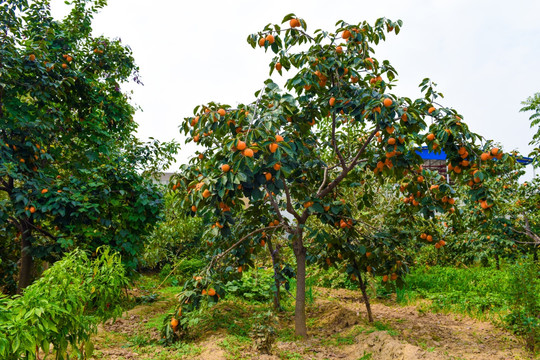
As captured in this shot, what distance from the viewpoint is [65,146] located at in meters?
6.17

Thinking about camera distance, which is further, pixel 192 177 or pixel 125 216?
pixel 125 216

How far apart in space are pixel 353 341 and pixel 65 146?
521 cm

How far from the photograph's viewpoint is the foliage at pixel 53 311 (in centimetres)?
192

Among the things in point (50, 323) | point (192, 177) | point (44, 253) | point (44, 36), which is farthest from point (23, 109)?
point (50, 323)

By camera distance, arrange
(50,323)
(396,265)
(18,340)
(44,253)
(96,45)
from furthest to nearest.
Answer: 1. (96,45)
2. (44,253)
3. (396,265)
4. (50,323)
5. (18,340)

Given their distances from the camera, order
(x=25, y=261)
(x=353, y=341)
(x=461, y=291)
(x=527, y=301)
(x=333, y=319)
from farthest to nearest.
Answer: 1. (x=461, y=291)
2. (x=25, y=261)
3. (x=333, y=319)
4. (x=353, y=341)
5. (x=527, y=301)

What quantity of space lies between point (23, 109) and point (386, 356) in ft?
16.3

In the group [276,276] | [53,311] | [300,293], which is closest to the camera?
[53,311]

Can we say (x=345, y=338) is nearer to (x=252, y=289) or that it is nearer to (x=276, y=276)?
(x=276, y=276)

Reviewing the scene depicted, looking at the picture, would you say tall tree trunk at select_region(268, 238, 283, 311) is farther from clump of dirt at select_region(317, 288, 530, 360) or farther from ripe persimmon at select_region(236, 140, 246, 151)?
ripe persimmon at select_region(236, 140, 246, 151)

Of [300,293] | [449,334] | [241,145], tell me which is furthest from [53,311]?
[449,334]

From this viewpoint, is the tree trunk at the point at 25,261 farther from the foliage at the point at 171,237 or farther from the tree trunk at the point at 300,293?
the tree trunk at the point at 300,293

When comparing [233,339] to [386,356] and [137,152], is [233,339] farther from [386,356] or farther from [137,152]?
[137,152]

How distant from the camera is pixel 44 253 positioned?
470cm
